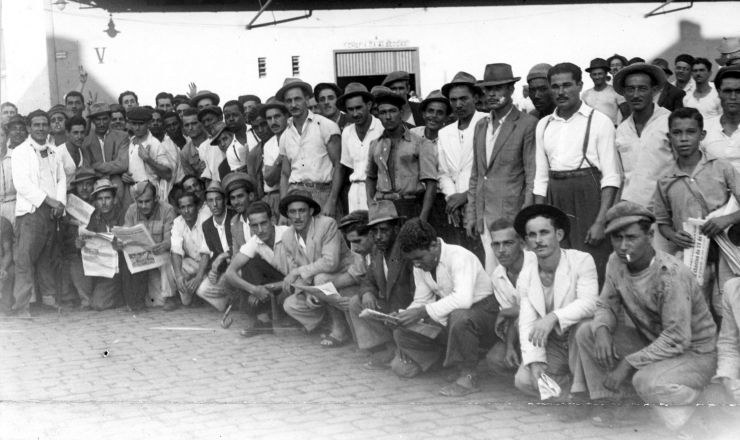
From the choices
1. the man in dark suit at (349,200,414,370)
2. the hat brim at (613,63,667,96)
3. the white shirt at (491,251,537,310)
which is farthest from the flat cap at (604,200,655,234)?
the man in dark suit at (349,200,414,370)

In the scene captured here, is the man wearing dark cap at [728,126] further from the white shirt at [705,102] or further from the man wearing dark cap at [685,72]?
the man wearing dark cap at [685,72]

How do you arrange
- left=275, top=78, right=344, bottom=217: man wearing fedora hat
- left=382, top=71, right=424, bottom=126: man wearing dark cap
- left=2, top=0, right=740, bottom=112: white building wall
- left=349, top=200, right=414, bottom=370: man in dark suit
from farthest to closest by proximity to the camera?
1. left=2, top=0, right=740, bottom=112: white building wall
2. left=382, top=71, right=424, bottom=126: man wearing dark cap
3. left=275, top=78, right=344, bottom=217: man wearing fedora hat
4. left=349, top=200, right=414, bottom=370: man in dark suit

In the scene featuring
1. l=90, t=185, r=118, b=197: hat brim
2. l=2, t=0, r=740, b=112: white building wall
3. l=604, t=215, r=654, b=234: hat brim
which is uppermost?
l=2, t=0, r=740, b=112: white building wall

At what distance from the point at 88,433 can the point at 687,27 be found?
8.93 m

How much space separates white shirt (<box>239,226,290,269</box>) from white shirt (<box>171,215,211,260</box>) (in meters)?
0.98

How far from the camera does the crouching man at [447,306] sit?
5.18 meters

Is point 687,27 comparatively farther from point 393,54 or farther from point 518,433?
point 518,433

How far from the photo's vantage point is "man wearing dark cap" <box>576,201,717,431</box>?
4238 millimetres

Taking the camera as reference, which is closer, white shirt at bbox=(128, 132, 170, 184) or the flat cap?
the flat cap

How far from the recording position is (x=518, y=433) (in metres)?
4.40

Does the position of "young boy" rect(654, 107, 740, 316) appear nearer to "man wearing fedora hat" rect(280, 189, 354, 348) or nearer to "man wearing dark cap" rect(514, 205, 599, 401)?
"man wearing dark cap" rect(514, 205, 599, 401)

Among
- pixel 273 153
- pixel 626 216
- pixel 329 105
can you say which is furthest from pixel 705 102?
pixel 273 153

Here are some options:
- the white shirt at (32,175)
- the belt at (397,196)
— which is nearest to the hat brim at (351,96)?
the belt at (397,196)

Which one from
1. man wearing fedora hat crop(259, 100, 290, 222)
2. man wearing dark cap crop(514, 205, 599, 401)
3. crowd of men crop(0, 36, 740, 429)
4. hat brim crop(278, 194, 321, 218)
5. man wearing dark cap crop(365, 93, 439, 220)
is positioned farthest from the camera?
man wearing fedora hat crop(259, 100, 290, 222)
